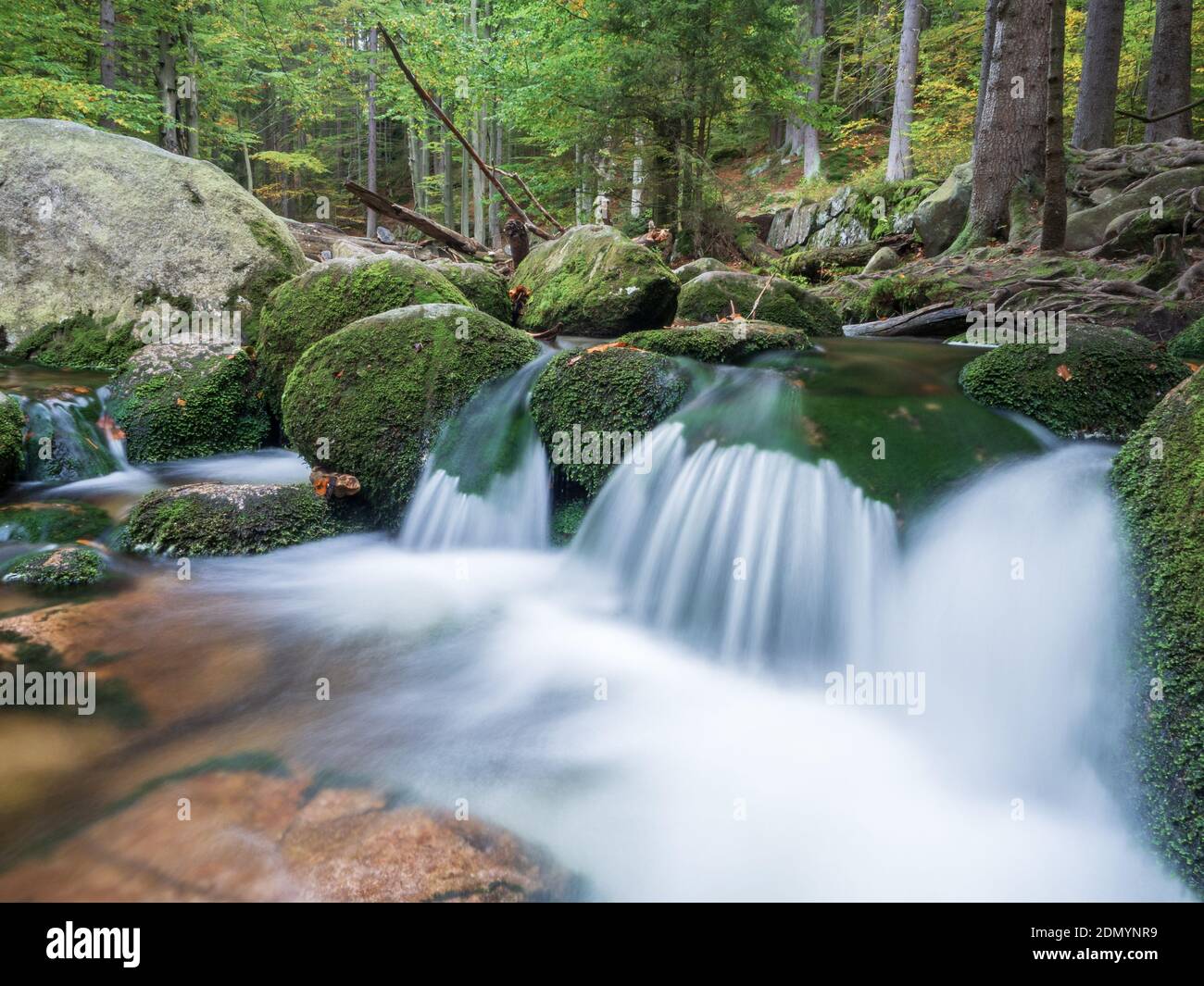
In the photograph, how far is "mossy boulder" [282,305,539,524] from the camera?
213 inches

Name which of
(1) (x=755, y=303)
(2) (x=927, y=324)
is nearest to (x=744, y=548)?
(1) (x=755, y=303)

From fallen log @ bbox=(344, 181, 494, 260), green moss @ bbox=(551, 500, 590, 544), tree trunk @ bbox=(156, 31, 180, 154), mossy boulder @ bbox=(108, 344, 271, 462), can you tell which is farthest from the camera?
tree trunk @ bbox=(156, 31, 180, 154)

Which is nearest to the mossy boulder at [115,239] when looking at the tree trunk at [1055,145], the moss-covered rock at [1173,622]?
the tree trunk at [1055,145]

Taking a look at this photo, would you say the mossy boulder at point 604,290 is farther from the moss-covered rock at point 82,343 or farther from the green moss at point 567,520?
the moss-covered rock at point 82,343

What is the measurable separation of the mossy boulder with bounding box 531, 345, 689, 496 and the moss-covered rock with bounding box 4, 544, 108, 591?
2.91 m

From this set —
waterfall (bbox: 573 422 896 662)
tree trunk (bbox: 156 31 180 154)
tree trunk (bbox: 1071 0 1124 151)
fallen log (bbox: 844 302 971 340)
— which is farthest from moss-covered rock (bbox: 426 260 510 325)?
tree trunk (bbox: 156 31 180 154)

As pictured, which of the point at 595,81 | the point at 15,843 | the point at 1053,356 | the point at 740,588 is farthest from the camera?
the point at 595,81

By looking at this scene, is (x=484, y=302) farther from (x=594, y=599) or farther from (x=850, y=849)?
(x=850, y=849)

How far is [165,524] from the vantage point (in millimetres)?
4691

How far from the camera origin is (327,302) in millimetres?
6727

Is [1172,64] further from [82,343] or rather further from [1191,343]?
[82,343]

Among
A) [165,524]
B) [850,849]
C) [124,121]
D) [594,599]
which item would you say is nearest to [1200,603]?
[850,849]

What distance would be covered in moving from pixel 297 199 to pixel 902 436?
38197 mm

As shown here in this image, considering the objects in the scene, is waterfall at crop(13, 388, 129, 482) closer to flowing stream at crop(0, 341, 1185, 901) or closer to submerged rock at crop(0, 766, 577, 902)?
flowing stream at crop(0, 341, 1185, 901)
